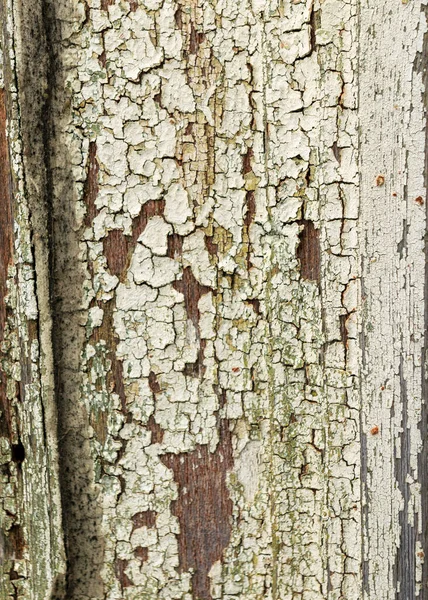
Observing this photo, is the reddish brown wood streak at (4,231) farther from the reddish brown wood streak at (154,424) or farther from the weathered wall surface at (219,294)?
the reddish brown wood streak at (154,424)

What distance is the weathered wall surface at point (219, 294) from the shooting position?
36.6 inches

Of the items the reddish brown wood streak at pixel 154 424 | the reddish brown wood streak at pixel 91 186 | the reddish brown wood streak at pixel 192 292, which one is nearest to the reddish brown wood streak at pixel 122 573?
the reddish brown wood streak at pixel 154 424

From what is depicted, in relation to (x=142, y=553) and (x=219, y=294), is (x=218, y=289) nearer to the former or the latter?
(x=219, y=294)

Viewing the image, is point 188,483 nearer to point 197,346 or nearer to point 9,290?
point 197,346

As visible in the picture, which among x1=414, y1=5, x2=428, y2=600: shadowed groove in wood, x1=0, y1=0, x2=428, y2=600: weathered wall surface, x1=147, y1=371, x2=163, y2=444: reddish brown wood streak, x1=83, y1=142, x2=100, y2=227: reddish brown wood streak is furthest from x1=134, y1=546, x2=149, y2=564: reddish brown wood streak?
x1=83, y1=142, x2=100, y2=227: reddish brown wood streak

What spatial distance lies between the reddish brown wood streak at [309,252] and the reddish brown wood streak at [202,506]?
30cm

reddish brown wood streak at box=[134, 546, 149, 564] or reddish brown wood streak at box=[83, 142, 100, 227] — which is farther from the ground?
reddish brown wood streak at box=[83, 142, 100, 227]

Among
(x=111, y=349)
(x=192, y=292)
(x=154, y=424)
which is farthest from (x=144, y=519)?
(x=192, y=292)

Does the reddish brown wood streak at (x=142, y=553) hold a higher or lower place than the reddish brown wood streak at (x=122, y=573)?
higher

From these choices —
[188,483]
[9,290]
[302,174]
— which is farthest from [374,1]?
[188,483]

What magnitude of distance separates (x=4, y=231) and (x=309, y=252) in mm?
509

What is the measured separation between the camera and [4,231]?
0.96 m

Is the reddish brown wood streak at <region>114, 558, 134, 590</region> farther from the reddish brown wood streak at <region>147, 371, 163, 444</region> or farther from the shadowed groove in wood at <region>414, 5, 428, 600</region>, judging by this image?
the shadowed groove in wood at <region>414, 5, 428, 600</region>

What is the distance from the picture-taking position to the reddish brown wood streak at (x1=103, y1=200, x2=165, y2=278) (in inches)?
38.0
